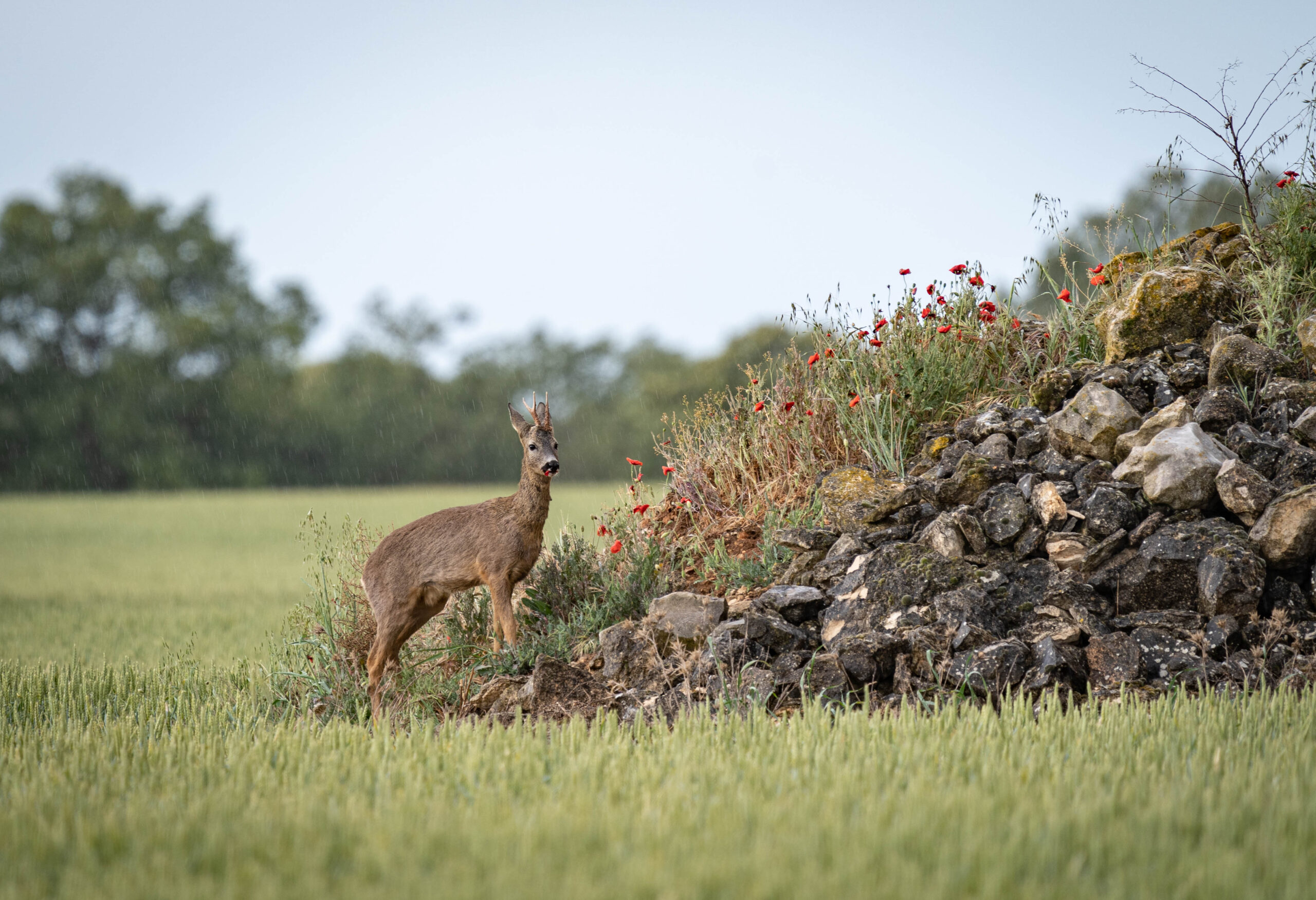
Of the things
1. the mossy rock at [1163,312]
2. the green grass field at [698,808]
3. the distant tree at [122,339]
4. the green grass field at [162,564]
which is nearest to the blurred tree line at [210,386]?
the distant tree at [122,339]

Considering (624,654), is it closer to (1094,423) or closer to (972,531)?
(972,531)

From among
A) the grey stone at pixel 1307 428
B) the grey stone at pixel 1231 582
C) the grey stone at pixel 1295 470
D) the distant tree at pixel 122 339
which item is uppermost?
the distant tree at pixel 122 339

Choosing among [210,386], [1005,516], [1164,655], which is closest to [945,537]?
[1005,516]

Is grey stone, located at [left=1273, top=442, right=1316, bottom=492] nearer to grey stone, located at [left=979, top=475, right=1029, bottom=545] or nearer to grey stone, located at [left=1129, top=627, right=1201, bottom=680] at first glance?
grey stone, located at [left=1129, top=627, right=1201, bottom=680]

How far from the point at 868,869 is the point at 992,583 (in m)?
3.16

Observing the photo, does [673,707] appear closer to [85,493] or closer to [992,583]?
[992,583]

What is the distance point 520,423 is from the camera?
651 centimetres

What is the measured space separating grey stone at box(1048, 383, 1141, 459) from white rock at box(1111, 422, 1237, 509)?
40 centimetres

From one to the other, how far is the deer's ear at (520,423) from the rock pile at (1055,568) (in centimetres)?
149

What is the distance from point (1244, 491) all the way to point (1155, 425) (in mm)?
792

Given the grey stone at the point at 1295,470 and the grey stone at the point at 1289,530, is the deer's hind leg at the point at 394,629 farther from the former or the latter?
the grey stone at the point at 1295,470

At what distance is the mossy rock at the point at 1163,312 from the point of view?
7.21 metres

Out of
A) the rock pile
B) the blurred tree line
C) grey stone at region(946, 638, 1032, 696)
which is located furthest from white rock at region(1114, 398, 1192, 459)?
the blurred tree line

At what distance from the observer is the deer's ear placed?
21.2ft
